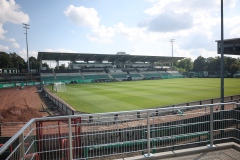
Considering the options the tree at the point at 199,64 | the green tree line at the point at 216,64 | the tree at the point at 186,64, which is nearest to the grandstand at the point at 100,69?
the green tree line at the point at 216,64

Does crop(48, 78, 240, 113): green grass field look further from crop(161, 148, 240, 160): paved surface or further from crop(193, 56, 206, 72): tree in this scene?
crop(193, 56, 206, 72): tree

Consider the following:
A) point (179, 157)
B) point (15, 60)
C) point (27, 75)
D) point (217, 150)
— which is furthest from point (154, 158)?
point (15, 60)

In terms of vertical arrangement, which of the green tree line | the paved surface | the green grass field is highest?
the green tree line

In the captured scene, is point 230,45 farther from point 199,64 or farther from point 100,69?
point 199,64

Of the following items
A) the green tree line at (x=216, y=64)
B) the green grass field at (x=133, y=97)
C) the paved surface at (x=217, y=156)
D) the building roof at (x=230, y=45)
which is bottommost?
the green grass field at (x=133, y=97)

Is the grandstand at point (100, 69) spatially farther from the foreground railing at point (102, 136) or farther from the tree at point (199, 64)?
the foreground railing at point (102, 136)

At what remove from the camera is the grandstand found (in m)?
65.8

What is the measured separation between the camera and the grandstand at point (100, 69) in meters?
65.8

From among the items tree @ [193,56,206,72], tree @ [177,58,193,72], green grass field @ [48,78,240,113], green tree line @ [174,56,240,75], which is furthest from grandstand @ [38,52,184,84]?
tree @ [177,58,193,72]

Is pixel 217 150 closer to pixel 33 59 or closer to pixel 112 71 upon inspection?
pixel 112 71

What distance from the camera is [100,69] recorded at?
80000 millimetres

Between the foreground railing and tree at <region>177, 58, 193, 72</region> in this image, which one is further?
tree at <region>177, 58, 193, 72</region>

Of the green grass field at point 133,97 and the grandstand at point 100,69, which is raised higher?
the grandstand at point 100,69

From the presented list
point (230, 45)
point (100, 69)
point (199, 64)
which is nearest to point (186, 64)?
point (199, 64)
